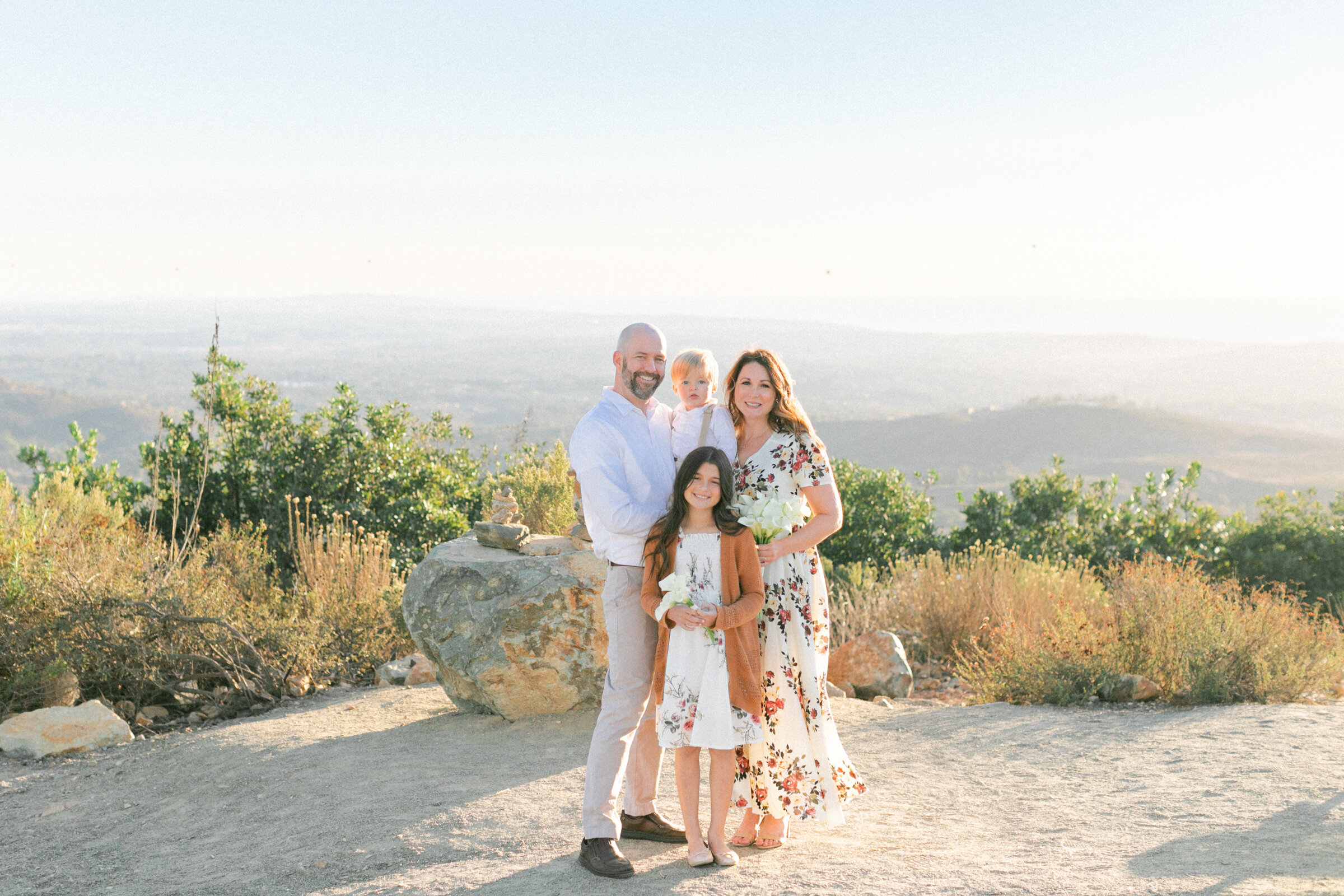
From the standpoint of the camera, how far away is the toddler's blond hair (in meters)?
4.02

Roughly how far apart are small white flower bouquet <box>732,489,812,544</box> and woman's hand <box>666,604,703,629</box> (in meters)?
0.38

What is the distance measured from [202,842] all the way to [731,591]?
9.86 ft

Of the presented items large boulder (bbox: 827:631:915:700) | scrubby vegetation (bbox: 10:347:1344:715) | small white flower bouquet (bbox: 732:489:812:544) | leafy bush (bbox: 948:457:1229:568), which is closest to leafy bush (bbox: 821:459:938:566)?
scrubby vegetation (bbox: 10:347:1344:715)

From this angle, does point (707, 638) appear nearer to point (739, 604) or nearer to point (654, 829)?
point (739, 604)

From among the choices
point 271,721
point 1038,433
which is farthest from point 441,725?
point 1038,433

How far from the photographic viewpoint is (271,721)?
6391 millimetres

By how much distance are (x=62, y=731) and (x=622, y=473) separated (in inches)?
194

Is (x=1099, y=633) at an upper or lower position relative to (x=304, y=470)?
lower

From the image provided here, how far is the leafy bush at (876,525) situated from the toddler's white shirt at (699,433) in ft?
23.7

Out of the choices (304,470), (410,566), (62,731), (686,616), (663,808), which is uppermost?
(686,616)

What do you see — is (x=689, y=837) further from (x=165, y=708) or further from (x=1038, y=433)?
(x=1038, y=433)

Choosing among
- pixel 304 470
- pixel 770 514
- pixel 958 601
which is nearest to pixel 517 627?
pixel 770 514

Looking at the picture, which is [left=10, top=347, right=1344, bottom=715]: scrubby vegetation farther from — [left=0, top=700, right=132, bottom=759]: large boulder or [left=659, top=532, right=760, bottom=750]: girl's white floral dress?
[left=659, top=532, right=760, bottom=750]: girl's white floral dress

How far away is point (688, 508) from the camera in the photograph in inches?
148
